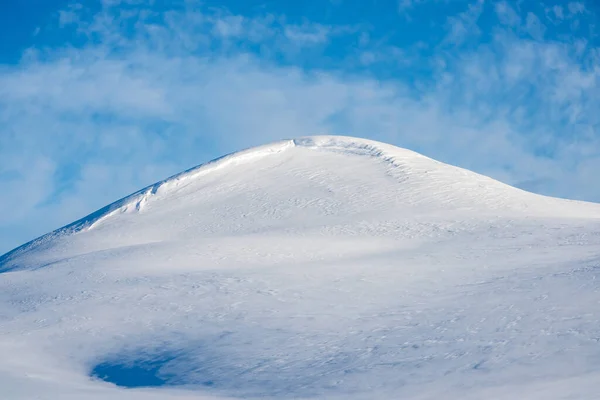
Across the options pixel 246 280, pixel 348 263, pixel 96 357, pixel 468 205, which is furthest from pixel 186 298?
pixel 468 205

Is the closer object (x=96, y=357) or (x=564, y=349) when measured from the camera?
(x=564, y=349)

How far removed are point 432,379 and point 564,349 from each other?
276 centimetres

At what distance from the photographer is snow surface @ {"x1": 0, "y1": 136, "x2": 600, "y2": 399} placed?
1435 cm

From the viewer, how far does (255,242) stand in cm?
3047

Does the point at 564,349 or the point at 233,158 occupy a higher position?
the point at 233,158

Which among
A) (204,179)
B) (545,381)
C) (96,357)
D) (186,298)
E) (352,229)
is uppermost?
(204,179)

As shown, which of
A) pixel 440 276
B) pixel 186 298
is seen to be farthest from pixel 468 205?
pixel 186 298

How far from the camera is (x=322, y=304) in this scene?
66.2ft

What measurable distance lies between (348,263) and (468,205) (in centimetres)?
1304

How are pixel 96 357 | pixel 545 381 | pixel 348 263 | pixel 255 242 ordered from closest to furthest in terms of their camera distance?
1. pixel 545 381
2. pixel 96 357
3. pixel 348 263
4. pixel 255 242

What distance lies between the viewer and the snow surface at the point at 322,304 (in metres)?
14.4

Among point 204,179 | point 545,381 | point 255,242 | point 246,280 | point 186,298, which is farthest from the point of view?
point 204,179

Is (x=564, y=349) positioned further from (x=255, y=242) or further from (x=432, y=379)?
(x=255, y=242)

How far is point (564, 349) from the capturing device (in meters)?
13.7
